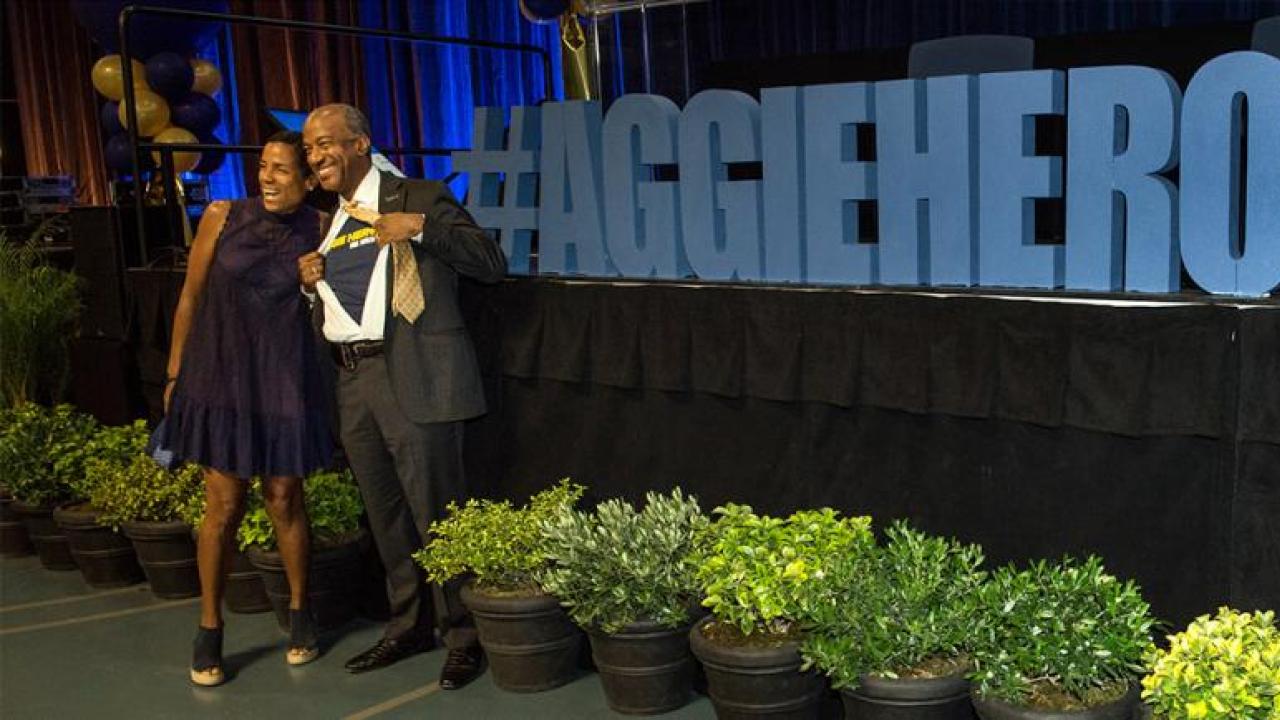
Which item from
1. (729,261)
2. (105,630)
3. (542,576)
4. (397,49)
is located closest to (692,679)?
(542,576)

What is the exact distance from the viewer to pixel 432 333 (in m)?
3.61

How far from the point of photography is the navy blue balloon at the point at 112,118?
8.38 m

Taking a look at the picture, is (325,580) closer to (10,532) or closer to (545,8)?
(10,532)

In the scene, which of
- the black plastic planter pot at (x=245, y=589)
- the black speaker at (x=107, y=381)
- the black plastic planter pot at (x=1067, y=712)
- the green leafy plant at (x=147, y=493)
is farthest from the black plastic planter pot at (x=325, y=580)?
the black plastic planter pot at (x=1067, y=712)

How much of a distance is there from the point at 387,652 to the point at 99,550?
5.46ft

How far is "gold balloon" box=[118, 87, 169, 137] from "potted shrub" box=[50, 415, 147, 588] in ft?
9.48

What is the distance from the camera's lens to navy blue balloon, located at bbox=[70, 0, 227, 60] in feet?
24.0

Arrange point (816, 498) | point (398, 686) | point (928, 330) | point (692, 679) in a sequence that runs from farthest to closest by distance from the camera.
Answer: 1. point (398, 686)
2. point (692, 679)
3. point (816, 498)
4. point (928, 330)

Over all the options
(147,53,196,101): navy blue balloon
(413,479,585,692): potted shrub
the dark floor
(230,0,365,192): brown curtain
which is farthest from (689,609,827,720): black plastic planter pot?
(230,0,365,192): brown curtain

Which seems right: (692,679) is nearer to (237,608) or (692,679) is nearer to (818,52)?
(237,608)

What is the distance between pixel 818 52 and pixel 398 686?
598cm

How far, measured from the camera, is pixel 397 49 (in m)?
10.0

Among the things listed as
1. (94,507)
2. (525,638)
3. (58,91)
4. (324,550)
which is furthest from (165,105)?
(58,91)

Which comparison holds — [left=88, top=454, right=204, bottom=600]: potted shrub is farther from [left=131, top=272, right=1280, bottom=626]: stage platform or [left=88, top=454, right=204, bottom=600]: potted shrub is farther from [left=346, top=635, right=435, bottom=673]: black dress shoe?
[left=131, top=272, right=1280, bottom=626]: stage platform
